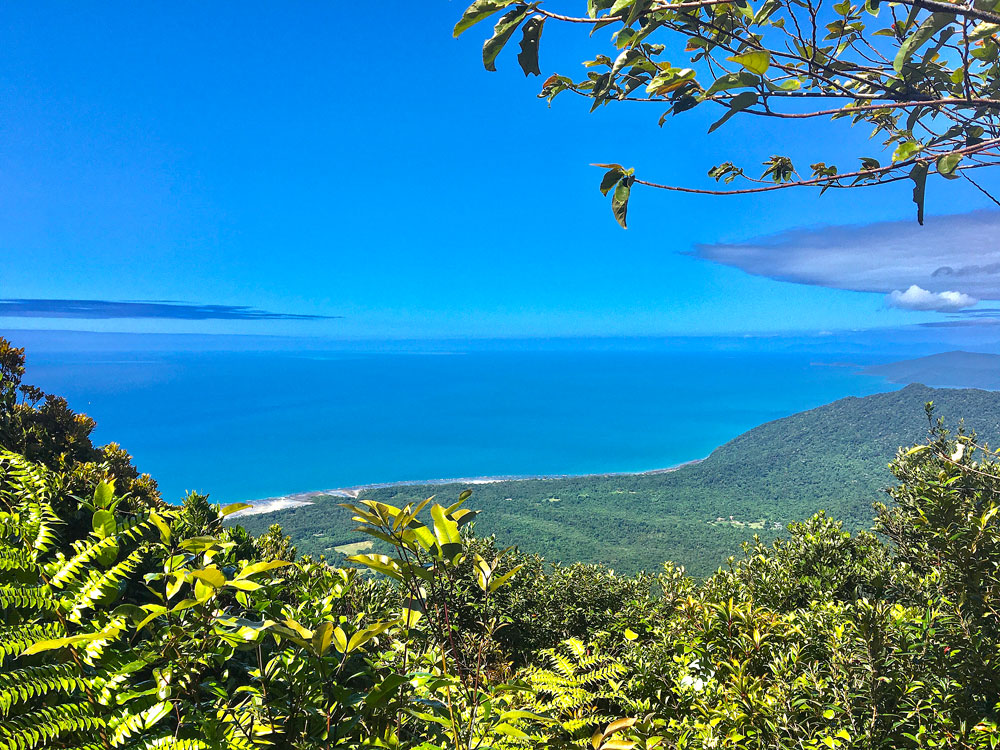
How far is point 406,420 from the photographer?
123 metres

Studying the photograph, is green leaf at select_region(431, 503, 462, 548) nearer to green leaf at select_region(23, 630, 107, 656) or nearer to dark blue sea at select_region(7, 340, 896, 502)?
green leaf at select_region(23, 630, 107, 656)

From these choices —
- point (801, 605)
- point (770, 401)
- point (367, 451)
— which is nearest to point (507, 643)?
point (801, 605)

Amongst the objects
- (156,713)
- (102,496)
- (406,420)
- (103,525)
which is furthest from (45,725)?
(406,420)

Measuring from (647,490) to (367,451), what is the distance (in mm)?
54034

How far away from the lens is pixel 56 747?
0.82 meters

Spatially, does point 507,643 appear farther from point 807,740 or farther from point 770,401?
point 770,401

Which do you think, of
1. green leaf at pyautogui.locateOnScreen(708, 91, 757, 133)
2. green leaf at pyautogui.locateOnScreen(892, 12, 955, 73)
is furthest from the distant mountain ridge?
green leaf at pyautogui.locateOnScreen(708, 91, 757, 133)

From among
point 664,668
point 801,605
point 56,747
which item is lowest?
point 801,605

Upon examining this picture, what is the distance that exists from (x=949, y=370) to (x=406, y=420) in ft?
549

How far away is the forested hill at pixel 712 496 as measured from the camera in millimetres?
42031

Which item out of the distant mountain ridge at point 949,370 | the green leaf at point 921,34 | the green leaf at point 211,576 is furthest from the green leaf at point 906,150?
the distant mountain ridge at point 949,370

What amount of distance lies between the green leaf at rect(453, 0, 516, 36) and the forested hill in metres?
33.2

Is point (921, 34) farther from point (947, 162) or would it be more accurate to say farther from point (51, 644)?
point (51, 644)

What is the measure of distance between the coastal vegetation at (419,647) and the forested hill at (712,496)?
98.2 ft
